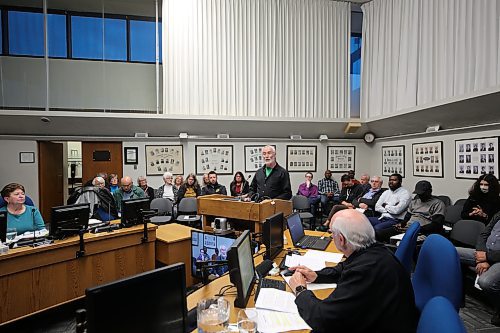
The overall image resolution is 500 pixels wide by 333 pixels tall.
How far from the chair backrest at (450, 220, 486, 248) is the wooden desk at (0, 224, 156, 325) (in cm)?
364

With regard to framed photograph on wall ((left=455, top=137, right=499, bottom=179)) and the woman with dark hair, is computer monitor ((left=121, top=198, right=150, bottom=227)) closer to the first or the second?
the woman with dark hair

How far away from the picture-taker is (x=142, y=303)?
118 centimetres

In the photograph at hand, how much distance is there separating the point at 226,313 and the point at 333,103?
692cm

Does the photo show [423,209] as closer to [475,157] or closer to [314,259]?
[475,157]

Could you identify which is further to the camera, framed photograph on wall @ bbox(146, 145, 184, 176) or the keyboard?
framed photograph on wall @ bbox(146, 145, 184, 176)

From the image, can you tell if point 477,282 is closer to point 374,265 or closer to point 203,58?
point 374,265

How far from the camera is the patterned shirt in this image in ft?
25.6

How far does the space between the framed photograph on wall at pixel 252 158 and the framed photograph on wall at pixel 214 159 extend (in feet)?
1.30

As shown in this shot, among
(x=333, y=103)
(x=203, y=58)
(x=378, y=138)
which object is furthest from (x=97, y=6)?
(x=378, y=138)

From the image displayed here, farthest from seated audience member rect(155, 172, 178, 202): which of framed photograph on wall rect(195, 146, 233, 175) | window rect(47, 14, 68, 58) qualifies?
window rect(47, 14, 68, 58)

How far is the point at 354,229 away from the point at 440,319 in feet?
2.11

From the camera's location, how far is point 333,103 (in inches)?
304

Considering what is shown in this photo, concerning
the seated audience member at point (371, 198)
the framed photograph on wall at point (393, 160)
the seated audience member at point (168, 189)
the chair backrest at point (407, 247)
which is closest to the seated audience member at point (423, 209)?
the seated audience member at point (371, 198)

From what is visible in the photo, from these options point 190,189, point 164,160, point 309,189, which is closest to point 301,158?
point 309,189
